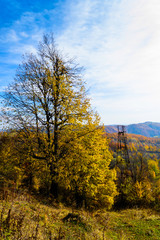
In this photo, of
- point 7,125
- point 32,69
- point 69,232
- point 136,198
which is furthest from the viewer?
point 136,198

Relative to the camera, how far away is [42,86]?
437 inches

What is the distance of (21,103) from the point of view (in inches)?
410

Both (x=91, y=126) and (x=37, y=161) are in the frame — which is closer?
(x=37, y=161)

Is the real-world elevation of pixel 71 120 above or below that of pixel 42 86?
below

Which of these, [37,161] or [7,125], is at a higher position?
[7,125]

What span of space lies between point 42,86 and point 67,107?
2653 millimetres

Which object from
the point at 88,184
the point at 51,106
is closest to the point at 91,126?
the point at 51,106

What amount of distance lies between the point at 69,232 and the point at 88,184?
494 cm

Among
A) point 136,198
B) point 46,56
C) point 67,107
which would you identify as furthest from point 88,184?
point 136,198

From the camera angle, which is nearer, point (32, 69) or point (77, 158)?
point (77, 158)

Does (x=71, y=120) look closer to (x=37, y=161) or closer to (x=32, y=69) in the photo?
(x=37, y=161)

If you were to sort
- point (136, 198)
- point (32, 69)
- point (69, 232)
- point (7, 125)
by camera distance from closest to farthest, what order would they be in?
point (69, 232), point (7, 125), point (32, 69), point (136, 198)

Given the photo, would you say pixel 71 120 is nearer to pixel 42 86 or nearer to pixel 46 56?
pixel 42 86

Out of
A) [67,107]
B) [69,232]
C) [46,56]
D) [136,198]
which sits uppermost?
[46,56]
